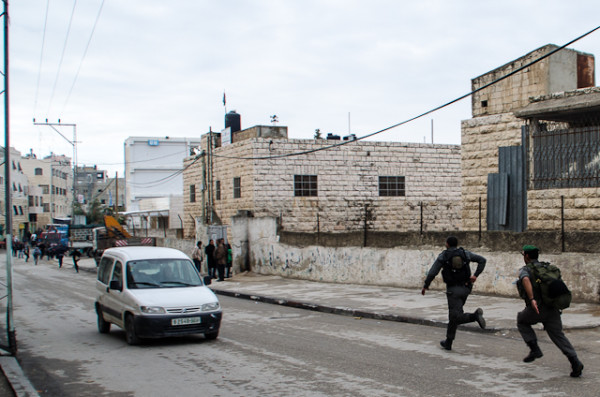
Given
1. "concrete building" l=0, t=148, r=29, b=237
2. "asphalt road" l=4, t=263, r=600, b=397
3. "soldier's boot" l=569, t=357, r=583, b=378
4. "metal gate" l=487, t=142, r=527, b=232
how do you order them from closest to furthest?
"asphalt road" l=4, t=263, r=600, b=397 < "soldier's boot" l=569, t=357, r=583, b=378 < "metal gate" l=487, t=142, r=527, b=232 < "concrete building" l=0, t=148, r=29, b=237

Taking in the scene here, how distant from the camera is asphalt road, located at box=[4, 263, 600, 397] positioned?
719 centimetres

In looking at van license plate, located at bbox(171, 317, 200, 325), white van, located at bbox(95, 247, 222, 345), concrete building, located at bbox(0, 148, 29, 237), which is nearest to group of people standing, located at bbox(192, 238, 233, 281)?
white van, located at bbox(95, 247, 222, 345)

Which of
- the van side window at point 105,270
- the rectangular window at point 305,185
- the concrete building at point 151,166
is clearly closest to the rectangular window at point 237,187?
the rectangular window at point 305,185

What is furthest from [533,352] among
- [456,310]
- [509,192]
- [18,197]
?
[18,197]

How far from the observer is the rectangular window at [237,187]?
28.3 m

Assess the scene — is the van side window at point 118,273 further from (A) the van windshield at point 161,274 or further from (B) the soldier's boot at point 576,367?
(B) the soldier's boot at point 576,367

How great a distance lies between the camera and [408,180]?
1179 inches

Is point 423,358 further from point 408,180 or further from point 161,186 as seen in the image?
point 161,186

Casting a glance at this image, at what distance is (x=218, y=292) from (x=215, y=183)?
36.1 ft

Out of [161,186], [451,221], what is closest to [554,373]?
[451,221]

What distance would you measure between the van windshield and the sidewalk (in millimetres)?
4250

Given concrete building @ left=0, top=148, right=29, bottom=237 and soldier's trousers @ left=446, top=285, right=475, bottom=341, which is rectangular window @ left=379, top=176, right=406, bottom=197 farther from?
concrete building @ left=0, top=148, right=29, bottom=237

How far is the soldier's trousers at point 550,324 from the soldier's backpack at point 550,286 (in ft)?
0.41

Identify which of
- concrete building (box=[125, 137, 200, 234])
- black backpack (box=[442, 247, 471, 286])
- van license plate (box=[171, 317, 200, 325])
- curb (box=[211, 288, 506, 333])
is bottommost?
curb (box=[211, 288, 506, 333])
